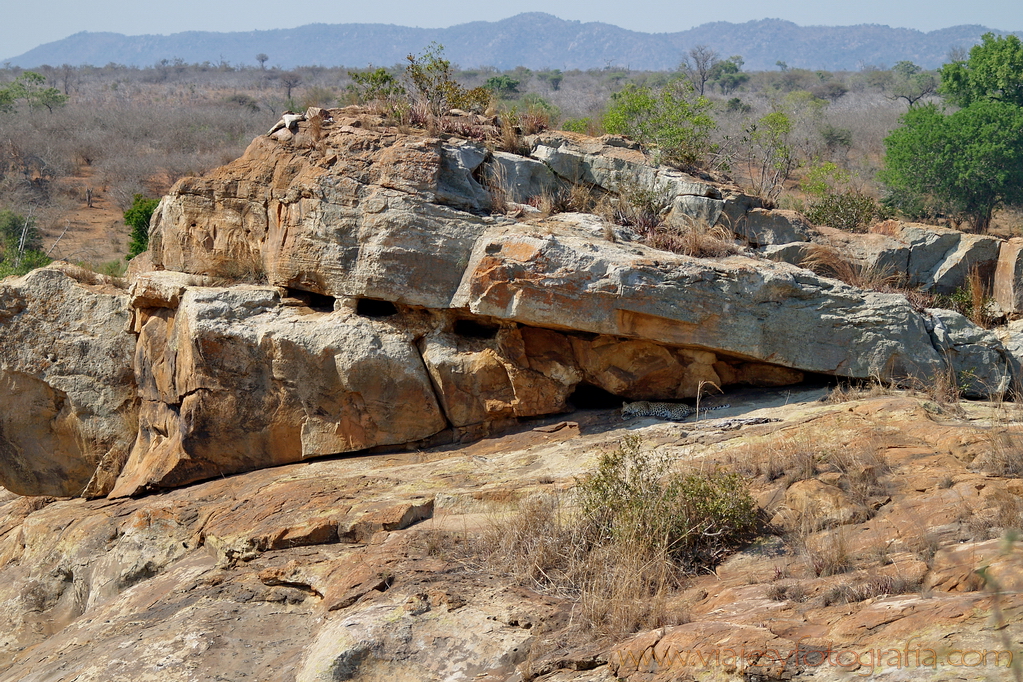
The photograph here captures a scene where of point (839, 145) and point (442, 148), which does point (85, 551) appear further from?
point (839, 145)

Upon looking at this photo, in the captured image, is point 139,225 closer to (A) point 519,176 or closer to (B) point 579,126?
(B) point 579,126

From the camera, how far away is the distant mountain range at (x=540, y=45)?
139625mm

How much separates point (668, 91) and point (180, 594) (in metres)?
8.98

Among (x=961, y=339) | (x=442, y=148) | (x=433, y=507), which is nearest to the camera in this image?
(x=433, y=507)

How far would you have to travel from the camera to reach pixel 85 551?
739 cm

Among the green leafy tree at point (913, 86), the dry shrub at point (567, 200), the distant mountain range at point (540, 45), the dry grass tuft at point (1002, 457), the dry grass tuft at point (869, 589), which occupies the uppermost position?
the distant mountain range at point (540, 45)

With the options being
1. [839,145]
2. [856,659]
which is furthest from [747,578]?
[839,145]

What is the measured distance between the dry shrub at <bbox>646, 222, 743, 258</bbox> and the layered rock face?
0.29 meters

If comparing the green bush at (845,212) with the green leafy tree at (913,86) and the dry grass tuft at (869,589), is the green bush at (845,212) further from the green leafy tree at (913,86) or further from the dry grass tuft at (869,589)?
the green leafy tree at (913,86)

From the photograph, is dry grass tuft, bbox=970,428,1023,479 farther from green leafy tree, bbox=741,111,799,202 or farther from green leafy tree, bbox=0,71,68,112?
green leafy tree, bbox=0,71,68,112

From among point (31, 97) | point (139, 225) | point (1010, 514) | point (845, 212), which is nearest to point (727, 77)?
point (31, 97)

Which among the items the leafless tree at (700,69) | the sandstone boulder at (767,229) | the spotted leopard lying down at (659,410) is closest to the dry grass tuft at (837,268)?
the sandstone boulder at (767,229)

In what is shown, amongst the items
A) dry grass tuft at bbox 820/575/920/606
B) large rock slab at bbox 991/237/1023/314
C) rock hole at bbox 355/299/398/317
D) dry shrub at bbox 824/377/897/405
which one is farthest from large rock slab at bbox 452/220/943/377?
dry grass tuft at bbox 820/575/920/606

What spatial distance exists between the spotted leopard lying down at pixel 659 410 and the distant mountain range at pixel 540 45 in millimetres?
134742
